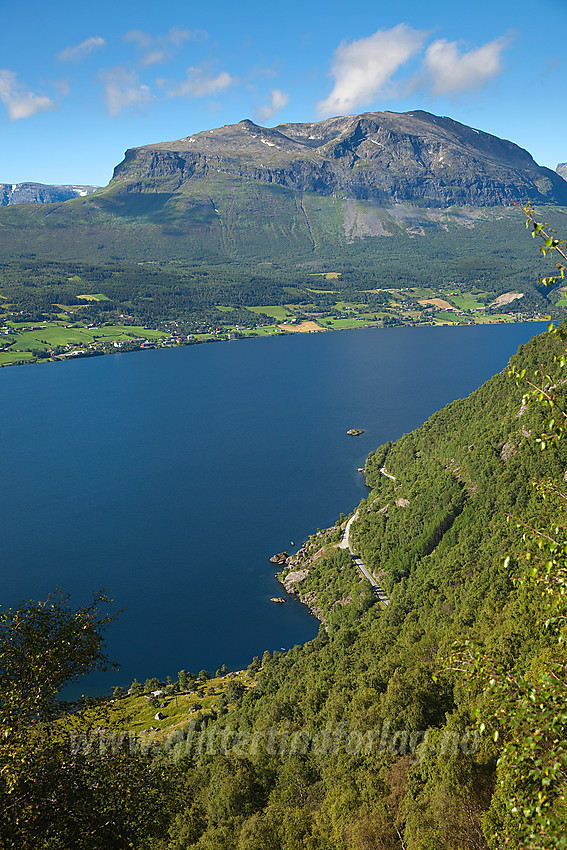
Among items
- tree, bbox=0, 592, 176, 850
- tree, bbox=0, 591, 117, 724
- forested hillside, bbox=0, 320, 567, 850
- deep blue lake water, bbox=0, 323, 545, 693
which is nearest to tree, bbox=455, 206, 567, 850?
forested hillside, bbox=0, 320, 567, 850

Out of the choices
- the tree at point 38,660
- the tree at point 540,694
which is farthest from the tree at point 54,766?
the tree at point 540,694

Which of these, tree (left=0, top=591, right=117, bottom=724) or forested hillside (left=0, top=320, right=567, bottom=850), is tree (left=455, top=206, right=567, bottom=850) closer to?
forested hillside (left=0, top=320, right=567, bottom=850)

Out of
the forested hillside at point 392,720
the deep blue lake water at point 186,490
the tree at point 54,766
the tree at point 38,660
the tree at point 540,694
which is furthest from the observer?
the deep blue lake water at point 186,490

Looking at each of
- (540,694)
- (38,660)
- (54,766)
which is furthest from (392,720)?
(540,694)

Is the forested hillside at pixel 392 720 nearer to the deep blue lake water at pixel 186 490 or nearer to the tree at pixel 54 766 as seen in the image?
the tree at pixel 54 766

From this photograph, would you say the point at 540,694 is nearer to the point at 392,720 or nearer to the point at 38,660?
the point at 38,660

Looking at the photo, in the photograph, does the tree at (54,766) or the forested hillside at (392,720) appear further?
the tree at (54,766)

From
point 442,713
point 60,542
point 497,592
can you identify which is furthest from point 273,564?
point 442,713
